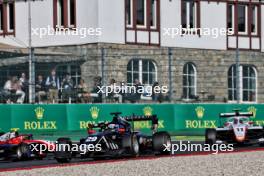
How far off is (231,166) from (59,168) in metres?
3.74

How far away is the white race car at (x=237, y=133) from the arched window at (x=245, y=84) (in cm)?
1068

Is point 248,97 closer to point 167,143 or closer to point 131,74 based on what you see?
point 131,74

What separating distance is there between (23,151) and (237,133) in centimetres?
709

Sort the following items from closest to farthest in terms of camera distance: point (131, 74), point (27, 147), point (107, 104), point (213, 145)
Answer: point (27, 147), point (213, 145), point (107, 104), point (131, 74)

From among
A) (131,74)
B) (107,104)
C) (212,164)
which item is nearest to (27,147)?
(212,164)

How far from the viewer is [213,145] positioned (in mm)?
25578

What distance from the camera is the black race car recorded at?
20.7 meters

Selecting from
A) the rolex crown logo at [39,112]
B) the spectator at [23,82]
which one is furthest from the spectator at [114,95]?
the rolex crown logo at [39,112]

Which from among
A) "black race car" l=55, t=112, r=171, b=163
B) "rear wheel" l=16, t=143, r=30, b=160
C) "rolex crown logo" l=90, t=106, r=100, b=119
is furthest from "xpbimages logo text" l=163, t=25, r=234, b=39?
"rear wheel" l=16, t=143, r=30, b=160

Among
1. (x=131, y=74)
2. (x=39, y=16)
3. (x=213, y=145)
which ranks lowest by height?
(x=213, y=145)

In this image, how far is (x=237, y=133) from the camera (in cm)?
2581

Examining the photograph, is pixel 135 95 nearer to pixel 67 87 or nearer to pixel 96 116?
pixel 67 87

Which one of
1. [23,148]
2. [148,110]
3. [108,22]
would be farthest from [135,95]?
[23,148]

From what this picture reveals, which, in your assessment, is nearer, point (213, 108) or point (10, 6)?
point (213, 108)
